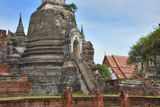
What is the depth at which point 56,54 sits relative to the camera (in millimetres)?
30328

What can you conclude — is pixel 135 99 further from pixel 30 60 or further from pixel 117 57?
pixel 117 57

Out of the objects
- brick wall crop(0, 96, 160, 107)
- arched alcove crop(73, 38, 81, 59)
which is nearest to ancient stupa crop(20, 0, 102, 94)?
arched alcove crop(73, 38, 81, 59)

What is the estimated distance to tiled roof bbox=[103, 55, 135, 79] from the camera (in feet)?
174

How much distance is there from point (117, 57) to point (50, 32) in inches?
1078

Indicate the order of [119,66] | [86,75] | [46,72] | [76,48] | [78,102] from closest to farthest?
[78,102]
[86,75]
[46,72]
[76,48]
[119,66]

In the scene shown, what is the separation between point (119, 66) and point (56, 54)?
25.3 m

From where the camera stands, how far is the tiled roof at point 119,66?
2088 inches

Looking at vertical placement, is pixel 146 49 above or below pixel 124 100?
above

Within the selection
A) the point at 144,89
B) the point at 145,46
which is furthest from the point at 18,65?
the point at 145,46

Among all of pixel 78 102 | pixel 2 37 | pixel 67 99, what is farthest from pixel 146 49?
pixel 67 99

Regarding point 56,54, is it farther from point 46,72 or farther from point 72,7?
point 72,7

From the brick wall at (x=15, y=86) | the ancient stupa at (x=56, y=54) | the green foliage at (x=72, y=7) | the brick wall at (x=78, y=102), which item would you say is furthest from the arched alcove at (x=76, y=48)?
the brick wall at (x=78, y=102)

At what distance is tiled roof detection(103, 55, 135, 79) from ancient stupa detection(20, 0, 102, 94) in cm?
1960

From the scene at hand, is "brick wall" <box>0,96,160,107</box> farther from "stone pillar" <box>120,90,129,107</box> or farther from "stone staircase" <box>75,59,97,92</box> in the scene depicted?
"stone staircase" <box>75,59,97,92</box>
